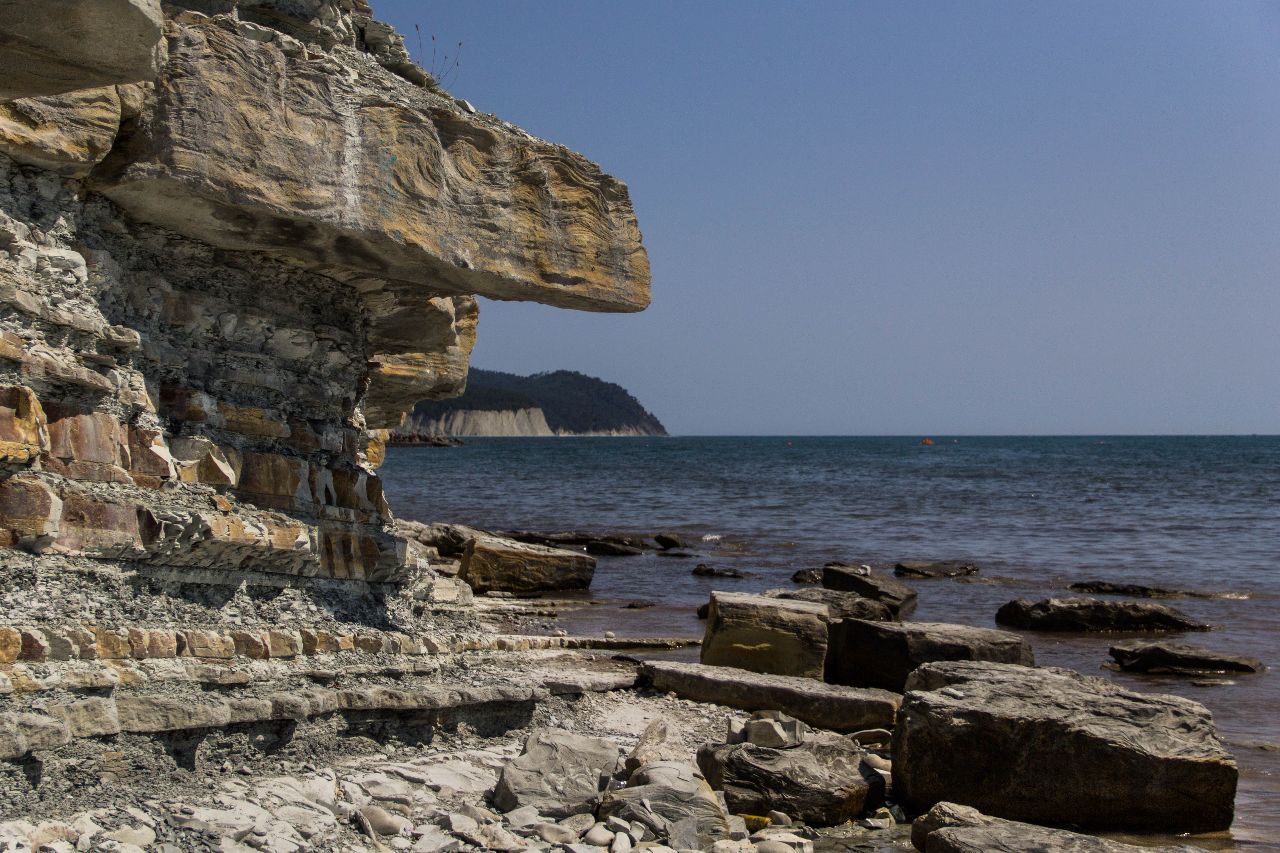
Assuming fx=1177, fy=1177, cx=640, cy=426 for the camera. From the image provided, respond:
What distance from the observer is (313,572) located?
6.28 m

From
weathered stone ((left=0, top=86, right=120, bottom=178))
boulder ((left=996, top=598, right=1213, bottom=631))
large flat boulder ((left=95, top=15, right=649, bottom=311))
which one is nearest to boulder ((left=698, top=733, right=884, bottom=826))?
large flat boulder ((left=95, top=15, right=649, bottom=311))

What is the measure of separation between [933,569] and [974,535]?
24.1ft

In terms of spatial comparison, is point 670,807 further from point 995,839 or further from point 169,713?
point 169,713

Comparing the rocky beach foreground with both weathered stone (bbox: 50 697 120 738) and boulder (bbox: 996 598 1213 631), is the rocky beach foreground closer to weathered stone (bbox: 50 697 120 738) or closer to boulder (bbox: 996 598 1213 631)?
weathered stone (bbox: 50 697 120 738)

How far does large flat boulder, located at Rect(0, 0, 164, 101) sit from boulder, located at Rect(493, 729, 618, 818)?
333cm

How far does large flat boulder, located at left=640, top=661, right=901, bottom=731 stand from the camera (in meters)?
7.72

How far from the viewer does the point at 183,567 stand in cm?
541

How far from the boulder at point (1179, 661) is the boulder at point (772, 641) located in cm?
376

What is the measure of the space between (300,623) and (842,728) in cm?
363

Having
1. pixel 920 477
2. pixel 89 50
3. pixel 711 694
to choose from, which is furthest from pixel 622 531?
pixel 920 477

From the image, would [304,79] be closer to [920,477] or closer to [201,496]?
[201,496]

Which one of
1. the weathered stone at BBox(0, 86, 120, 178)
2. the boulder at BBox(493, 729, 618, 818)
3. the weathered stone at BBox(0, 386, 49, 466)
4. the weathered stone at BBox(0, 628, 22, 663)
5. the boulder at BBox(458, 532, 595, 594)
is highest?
the weathered stone at BBox(0, 86, 120, 178)

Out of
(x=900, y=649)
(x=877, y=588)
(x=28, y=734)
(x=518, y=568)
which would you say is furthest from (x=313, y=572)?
(x=877, y=588)

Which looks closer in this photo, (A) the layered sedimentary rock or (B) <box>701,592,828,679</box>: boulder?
(A) the layered sedimentary rock
